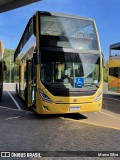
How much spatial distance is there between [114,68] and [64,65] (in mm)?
13465

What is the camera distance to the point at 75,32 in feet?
37.7

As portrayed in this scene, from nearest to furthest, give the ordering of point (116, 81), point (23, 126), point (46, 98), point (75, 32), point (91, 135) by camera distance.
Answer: point (91, 135) → point (23, 126) → point (46, 98) → point (75, 32) → point (116, 81)

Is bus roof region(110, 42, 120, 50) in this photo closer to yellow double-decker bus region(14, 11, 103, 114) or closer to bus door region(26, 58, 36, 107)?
bus door region(26, 58, 36, 107)

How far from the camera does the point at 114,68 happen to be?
24031 millimetres

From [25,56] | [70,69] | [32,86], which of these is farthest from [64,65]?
[25,56]

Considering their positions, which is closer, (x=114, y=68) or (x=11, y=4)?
(x=11, y=4)

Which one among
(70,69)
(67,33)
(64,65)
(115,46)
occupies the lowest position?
(70,69)

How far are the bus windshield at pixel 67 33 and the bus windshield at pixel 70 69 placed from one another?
35 centimetres

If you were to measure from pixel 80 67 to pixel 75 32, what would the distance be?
1317mm

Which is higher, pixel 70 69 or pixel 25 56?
pixel 25 56

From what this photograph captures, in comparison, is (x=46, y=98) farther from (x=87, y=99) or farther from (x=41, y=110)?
(x=87, y=99)

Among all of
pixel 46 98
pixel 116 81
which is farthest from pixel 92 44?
pixel 116 81

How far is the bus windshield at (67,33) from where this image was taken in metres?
11.1

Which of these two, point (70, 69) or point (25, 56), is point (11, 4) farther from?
point (70, 69)
